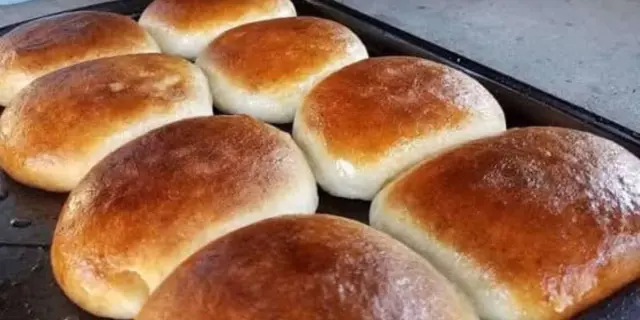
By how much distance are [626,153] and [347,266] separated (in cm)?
52

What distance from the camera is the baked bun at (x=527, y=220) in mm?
962

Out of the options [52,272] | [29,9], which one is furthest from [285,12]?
[29,9]

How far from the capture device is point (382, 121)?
4.18 feet

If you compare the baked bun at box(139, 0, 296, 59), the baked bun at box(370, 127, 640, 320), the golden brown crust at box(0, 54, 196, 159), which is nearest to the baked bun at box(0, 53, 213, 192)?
the golden brown crust at box(0, 54, 196, 159)

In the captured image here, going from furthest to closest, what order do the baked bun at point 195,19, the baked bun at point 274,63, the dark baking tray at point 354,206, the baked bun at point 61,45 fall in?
1. the baked bun at point 195,19
2. the baked bun at point 61,45
3. the baked bun at point 274,63
4. the dark baking tray at point 354,206

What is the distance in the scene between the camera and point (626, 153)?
1.15 meters

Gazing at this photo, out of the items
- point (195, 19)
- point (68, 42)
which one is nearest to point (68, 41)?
point (68, 42)

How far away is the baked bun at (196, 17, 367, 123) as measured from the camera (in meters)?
1.49

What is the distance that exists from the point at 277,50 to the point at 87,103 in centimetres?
38

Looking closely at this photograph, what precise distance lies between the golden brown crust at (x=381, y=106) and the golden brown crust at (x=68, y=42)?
49 centimetres

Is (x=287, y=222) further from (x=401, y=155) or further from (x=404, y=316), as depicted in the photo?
(x=401, y=155)

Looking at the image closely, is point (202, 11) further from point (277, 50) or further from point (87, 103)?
point (87, 103)

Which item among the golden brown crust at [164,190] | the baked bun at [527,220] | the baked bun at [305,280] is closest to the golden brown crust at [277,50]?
the golden brown crust at [164,190]

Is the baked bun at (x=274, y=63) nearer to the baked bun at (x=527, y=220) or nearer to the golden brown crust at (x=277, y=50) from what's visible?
the golden brown crust at (x=277, y=50)
